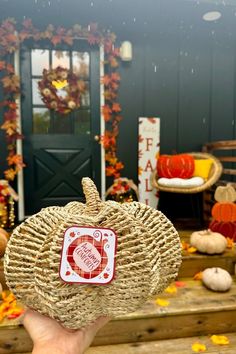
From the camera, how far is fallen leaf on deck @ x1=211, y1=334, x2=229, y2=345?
1.65m

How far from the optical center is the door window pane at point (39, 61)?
3.20 meters

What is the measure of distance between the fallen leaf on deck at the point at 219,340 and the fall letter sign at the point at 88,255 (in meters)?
1.45

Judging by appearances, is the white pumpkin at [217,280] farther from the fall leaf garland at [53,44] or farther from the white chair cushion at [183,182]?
the fall leaf garland at [53,44]

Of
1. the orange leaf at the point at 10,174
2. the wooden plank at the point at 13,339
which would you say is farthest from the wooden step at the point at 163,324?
the orange leaf at the point at 10,174

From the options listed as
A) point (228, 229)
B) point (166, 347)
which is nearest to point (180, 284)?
point (166, 347)

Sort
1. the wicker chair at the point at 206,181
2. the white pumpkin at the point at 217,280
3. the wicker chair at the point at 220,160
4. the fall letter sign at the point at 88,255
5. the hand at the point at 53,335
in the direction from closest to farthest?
the fall letter sign at the point at 88,255, the hand at the point at 53,335, the white pumpkin at the point at 217,280, the wicker chair at the point at 206,181, the wicker chair at the point at 220,160

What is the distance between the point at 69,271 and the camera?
0.54m

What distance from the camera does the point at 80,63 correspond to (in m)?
3.31

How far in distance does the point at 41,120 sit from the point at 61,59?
71cm

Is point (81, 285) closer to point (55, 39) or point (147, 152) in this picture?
point (147, 152)

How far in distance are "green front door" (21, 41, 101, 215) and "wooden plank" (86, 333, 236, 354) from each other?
1975 millimetres

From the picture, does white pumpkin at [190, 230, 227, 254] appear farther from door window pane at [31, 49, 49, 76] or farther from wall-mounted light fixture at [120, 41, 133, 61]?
door window pane at [31, 49, 49, 76]

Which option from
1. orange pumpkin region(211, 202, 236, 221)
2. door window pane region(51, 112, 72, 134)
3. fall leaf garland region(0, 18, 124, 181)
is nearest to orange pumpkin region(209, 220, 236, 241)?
orange pumpkin region(211, 202, 236, 221)

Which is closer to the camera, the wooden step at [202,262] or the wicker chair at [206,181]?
the wooden step at [202,262]
